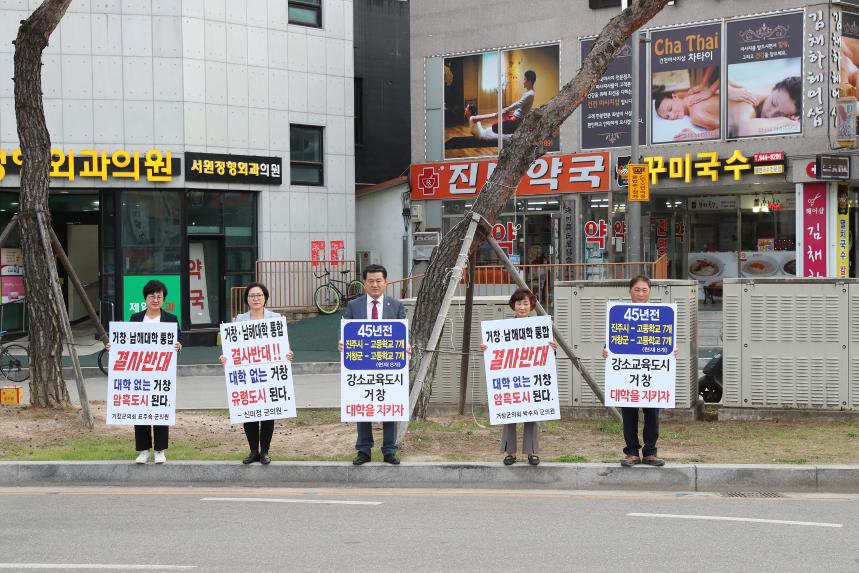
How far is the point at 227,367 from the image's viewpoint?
35.7 feet

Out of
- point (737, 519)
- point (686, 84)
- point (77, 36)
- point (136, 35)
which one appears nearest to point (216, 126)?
point (136, 35)

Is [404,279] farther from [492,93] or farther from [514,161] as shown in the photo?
[514,161]

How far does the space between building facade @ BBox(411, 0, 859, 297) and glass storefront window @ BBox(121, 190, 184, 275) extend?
9.57 metres

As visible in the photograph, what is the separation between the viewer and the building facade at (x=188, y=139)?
25312 millimetres

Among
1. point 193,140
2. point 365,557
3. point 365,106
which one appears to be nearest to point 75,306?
point 193,140

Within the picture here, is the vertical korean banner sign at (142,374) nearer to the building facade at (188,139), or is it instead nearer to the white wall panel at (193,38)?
the building facade at (188,139)

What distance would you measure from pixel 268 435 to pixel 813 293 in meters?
6.14

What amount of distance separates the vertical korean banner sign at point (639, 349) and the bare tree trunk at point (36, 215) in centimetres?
664

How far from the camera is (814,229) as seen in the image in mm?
27891

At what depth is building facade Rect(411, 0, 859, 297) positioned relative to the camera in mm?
27469

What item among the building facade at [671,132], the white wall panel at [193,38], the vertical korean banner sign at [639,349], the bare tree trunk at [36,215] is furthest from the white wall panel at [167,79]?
the vertical korean banner sign at [639,349]

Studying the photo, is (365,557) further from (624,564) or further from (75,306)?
(75,306)

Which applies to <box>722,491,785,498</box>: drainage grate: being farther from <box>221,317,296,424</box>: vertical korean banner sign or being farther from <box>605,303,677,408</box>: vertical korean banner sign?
<box>221,317,296,424</box>: vertical korean banner sign

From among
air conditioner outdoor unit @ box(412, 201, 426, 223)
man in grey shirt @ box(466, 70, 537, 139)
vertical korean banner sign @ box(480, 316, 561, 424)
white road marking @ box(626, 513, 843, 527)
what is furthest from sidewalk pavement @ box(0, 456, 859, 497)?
air conditioner outdoor unit @ box(412, 201, 426, 223)
